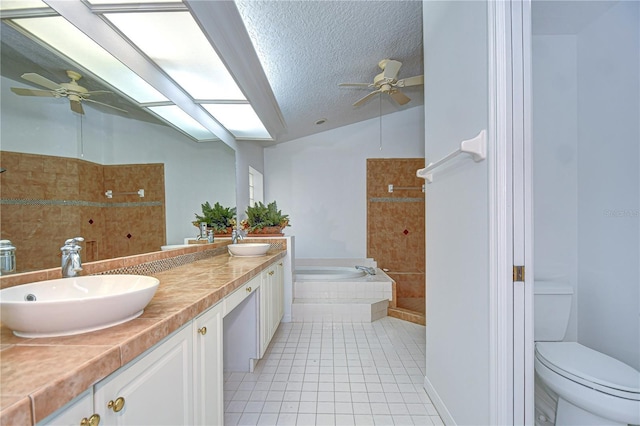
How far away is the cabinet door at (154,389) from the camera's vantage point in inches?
24.9

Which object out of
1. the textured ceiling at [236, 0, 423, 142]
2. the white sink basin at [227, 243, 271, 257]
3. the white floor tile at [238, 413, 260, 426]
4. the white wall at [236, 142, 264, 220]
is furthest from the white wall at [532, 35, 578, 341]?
the white wall at [236, 142, 264, 220]

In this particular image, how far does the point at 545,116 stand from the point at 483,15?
1.04 meters

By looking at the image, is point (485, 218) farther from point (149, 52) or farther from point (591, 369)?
point (149, 52)

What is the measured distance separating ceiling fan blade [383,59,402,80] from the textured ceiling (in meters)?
0.14

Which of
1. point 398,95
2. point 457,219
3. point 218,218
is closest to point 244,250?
point 218,218

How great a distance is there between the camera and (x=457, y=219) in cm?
141

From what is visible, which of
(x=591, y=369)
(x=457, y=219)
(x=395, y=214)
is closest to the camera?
(x=591, y=369)

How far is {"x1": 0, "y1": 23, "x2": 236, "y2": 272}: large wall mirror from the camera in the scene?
911 millimetres

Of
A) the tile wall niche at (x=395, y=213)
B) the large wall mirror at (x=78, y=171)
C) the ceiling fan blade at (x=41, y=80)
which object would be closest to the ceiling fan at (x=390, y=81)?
the tile wall niche at (x=395, y=213)

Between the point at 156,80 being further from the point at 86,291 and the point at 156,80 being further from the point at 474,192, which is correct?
the point at 474,192

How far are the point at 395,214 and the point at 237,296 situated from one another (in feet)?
12.4

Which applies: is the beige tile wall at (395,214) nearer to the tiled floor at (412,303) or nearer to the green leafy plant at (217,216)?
the tiled floor at (412,303)

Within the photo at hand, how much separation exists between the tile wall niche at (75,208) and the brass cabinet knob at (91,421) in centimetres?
68

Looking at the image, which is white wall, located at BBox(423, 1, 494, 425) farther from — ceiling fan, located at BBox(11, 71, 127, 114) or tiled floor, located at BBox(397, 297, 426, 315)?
tiled floor, located at BBox(397, 297, 426, 315)
